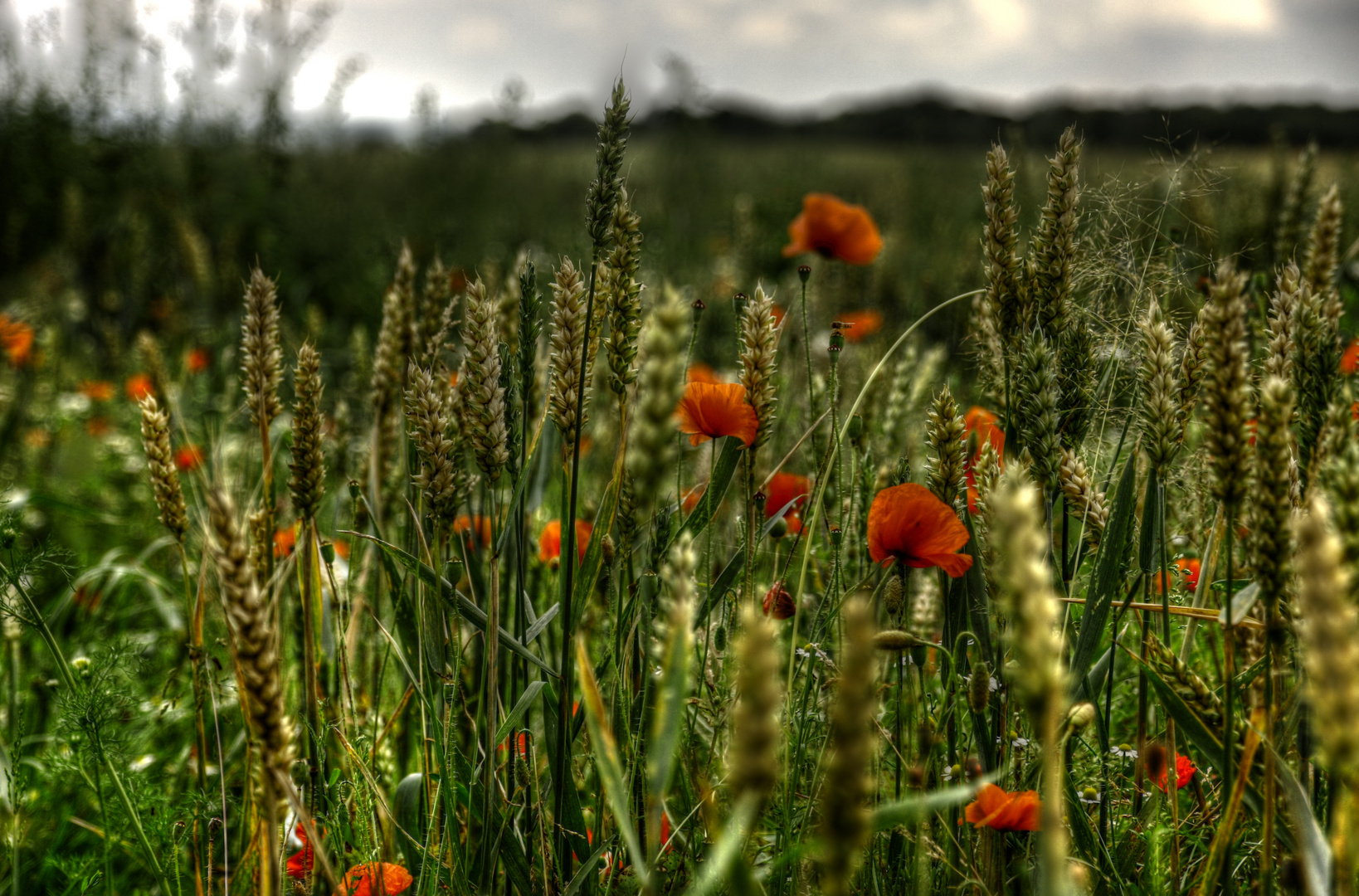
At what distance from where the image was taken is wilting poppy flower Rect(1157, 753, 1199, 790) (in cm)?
120

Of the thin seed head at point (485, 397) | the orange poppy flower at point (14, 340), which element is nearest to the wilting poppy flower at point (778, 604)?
the thin seed head at point (485, 397)

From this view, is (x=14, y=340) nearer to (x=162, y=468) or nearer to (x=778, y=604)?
(x=162, y=468)

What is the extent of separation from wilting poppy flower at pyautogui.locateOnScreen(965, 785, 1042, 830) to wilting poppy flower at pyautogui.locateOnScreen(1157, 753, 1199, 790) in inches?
11.3

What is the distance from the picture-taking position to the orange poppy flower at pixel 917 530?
1.09 m

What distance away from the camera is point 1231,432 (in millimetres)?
798

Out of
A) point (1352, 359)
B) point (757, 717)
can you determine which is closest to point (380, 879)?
point (757, 717)

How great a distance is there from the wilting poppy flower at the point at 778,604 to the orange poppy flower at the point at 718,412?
0.20m

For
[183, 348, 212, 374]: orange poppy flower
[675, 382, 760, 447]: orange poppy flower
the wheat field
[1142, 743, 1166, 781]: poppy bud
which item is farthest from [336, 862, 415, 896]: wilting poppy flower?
[183, 348, 212, 374]: orange poppy flower

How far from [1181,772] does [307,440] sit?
1.25 m

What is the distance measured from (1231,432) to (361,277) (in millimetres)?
5586

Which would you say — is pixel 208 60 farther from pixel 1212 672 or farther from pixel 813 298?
pixel 1212 672

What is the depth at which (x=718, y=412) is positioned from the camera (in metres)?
1.20

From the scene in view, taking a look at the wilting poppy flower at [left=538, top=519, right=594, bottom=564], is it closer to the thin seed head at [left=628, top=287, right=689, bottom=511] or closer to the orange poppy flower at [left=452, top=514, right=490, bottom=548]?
the orange poppy flower at [left=452, top=514, right=490, bottom=548]

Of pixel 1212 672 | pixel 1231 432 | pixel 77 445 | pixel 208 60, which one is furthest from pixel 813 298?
pixel 208 60
